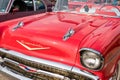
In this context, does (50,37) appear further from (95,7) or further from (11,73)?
(95,7)

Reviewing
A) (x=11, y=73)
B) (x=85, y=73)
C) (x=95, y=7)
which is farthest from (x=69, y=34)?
(x=95, y=7)

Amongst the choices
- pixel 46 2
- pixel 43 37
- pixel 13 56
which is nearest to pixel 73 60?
pixel 43 37

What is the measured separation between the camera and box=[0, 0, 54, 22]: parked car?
20.2ft

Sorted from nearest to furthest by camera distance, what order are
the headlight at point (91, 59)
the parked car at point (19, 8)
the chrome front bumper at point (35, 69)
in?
the headlight at point (91, 59)
the chrome front bumper at point (35, 69)
the parked car at point (19, 8)

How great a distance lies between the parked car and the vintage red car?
203cm

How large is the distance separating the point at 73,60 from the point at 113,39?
57 centimetres

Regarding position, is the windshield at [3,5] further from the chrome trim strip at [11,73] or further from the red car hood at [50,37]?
the chrome trim strip at [11,73]

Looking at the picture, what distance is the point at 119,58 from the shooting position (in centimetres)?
329

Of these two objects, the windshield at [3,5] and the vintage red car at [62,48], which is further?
the windshield at [3,5]

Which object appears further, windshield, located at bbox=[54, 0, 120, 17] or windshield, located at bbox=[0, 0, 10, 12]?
windshield, located at bbox=[0, 0, 10, 12]

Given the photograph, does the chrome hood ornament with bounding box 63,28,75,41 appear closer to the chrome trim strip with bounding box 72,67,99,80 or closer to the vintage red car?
the vintage red car

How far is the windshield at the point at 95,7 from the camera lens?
13.7ft

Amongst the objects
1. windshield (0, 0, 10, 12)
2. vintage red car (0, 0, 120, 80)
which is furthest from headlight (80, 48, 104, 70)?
windshield (0, 0, 10, 12)

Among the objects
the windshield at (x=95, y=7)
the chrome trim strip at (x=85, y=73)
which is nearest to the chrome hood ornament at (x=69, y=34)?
the chrome trim strip at (x=85, y=73)
